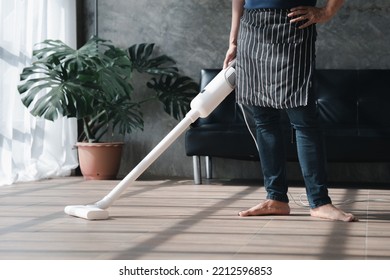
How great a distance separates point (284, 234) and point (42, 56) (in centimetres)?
279

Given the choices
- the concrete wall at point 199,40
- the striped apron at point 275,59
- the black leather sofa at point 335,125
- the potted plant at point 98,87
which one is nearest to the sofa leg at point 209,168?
the black leather sofa at point 335,125

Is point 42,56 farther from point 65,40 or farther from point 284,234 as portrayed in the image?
point 284,234

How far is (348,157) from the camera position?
16.1ft

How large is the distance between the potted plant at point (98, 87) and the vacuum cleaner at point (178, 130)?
Answer: 5.80 feet

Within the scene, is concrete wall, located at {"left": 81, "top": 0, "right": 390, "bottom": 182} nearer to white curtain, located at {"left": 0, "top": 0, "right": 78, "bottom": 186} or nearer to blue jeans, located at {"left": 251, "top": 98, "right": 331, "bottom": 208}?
white curtain, located at {"left": 0, "top": 0, "right": 78, "bottom": 186}

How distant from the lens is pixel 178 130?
10.7ft

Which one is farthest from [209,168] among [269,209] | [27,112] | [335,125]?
[269,209]

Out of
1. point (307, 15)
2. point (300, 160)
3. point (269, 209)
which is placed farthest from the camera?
point (269, 209)

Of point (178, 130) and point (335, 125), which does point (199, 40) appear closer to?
point (335, 125)

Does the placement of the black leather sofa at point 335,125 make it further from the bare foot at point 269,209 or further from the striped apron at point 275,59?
the striped apron at point 275,59

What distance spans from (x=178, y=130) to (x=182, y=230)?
0.45 m

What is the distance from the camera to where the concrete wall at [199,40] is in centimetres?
560

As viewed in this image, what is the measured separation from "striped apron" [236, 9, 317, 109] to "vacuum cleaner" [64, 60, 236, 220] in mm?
87
